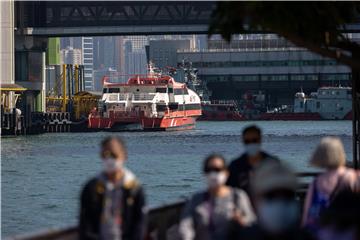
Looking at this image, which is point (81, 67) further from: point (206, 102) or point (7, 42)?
point (7, 42)

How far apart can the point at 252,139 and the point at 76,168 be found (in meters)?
51.5

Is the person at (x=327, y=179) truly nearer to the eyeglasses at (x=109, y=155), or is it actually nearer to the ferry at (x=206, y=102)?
the eyeglasses at (x=109, y=155)

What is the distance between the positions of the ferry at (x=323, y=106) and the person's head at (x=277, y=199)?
539ft

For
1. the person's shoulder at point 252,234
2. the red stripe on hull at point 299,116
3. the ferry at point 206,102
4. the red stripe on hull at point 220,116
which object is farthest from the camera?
the red stripe on hull at point 220,116

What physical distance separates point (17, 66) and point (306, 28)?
10821 cm

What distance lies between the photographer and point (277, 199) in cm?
656

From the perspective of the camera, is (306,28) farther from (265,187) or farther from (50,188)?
(50,188)

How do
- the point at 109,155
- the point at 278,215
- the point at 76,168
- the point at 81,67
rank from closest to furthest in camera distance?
the point at 278,215, the point at 109,155, the point at 76,168, the point at 81,67

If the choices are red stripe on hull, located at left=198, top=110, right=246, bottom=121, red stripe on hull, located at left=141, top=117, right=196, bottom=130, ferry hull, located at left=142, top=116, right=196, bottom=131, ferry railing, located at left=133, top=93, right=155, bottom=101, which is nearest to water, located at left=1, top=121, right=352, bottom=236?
red stripe on hull, located at left=141, top=117, right=196, bottom=130

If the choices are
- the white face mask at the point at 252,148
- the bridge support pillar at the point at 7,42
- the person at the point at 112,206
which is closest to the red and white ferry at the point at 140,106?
the bridge support pillar at the point at 7,42

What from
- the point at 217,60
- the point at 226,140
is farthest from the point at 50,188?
the point at 217,60

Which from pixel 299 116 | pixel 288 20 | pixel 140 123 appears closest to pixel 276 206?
pixel 288 20

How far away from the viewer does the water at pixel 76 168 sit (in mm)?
37688

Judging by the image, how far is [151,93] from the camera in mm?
126250
